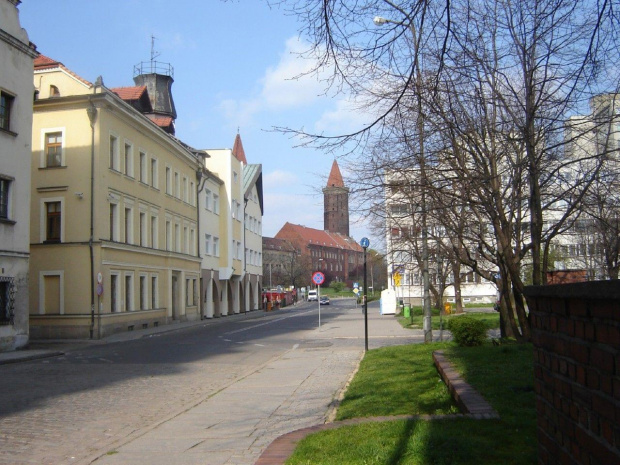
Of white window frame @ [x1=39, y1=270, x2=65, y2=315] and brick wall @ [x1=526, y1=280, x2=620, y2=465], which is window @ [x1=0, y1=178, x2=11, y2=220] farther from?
brick wall @ [x1=526, y1=280, x2=620, y2=465]

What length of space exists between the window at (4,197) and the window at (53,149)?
8.05m

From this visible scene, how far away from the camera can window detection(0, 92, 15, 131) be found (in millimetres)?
22484

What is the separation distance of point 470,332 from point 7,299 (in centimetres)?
1521

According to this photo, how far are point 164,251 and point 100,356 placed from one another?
18.7 meters

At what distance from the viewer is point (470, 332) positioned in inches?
599

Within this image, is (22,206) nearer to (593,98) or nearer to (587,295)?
(593,98)

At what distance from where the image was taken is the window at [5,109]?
2248cm

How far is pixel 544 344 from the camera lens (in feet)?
12.7

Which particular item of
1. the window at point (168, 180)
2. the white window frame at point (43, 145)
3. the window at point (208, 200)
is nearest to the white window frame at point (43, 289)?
the white window frame at point (43, 145)

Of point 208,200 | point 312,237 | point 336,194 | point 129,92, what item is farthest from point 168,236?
point 312,237

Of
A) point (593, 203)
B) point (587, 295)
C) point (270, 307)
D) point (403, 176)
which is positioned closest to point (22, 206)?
point (403, 176)

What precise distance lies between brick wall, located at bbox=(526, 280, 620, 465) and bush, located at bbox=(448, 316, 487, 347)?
37.4 feet

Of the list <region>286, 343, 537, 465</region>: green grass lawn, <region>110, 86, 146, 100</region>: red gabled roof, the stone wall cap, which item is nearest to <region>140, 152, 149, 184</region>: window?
<region>110, 86, 146, 100</region>: red gabled roof

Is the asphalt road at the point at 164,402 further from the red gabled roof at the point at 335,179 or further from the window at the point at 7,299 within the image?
the red gabled roof at the point at 335,179
